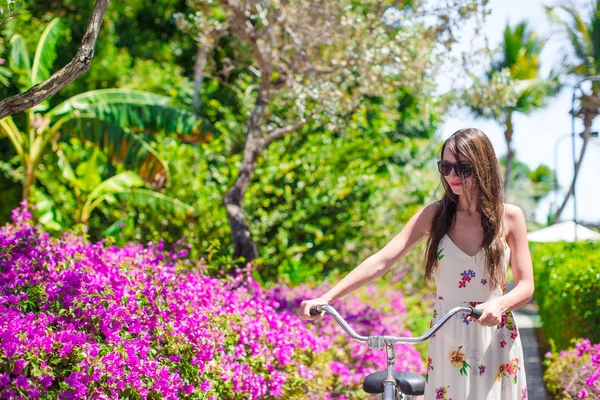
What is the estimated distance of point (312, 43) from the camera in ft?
32.3

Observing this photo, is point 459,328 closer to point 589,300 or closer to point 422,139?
point 589,300

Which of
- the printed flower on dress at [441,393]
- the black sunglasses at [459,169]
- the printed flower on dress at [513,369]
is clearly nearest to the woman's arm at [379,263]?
the black sunglasses at [459,169]

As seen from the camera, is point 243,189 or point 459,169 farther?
point 243,189

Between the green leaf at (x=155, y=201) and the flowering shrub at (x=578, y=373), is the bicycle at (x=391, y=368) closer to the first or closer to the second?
the flowering shrub at (x=578, y=373)

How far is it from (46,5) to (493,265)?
692 inches

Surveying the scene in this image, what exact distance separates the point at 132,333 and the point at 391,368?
185cm

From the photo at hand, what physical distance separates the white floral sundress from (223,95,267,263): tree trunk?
6.14 meters

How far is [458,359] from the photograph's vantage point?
335 cm

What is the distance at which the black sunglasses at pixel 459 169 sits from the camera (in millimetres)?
3357

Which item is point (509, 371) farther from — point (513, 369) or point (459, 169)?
point (459, 169)

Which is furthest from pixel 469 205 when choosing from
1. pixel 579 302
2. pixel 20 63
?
pixel 20 63

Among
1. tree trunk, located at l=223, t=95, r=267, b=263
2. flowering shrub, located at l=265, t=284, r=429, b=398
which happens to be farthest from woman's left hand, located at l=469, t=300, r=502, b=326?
tree trunk, located at l=223, t=95, r=267, b=263

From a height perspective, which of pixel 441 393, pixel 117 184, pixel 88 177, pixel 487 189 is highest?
pixel 88 177

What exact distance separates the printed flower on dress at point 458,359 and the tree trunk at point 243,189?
6220 mm
